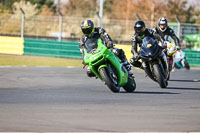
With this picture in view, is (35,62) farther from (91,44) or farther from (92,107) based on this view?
(92,107)

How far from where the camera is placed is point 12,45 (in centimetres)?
2836

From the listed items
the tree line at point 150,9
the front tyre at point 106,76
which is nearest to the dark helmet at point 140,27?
the front tyre at point 106,76

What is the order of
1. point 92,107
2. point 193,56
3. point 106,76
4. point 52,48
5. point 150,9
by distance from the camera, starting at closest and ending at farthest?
1. point 92,107
2. point 106,76
3. point 193,56
4. point 52,48
5. point 150,9

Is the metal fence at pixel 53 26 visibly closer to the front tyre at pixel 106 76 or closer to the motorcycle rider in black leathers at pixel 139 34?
the motorcycle rider in black leathers at pixel 139 34

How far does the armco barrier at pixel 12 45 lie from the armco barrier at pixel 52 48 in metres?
0.24

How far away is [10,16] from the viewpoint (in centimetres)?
3014

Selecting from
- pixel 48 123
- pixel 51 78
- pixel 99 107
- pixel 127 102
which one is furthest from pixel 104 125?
pixel 51 78

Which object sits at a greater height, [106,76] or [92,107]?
[106,76]

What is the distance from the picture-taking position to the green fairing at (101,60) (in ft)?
37.2

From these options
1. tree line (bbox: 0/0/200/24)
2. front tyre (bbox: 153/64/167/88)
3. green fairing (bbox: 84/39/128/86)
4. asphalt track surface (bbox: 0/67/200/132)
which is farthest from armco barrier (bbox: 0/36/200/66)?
tree line (bbox: 0/0/200/24)

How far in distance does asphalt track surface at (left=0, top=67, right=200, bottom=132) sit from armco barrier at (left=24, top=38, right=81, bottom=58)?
13077mm

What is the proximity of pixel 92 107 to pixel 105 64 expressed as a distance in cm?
A: 228

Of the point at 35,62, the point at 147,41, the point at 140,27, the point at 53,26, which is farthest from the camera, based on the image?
the point at 53,26

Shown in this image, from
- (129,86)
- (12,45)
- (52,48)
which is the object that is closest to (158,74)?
(129,86)
